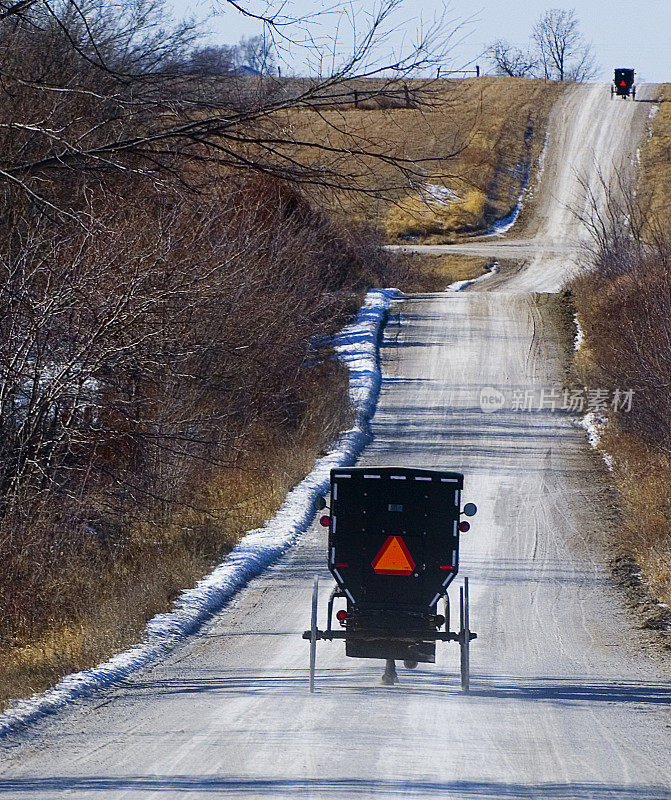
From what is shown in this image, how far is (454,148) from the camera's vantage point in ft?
20.7

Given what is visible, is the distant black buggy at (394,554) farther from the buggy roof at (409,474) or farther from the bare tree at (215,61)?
the bare tree at (215,61)

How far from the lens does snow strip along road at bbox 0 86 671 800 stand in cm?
653

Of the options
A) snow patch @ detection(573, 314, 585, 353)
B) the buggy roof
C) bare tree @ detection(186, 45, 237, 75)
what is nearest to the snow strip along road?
the buggy roof

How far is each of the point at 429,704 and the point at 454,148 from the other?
465 centimetres

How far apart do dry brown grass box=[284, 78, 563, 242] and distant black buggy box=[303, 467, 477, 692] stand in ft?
7.49

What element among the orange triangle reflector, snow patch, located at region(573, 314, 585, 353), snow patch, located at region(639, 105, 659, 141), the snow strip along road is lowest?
the snow strip along road

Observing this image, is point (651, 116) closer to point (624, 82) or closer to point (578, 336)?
point (624, 82)

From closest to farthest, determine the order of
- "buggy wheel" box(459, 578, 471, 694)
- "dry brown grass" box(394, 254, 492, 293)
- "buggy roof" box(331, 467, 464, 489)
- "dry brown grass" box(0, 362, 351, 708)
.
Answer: "buggy roof" box(331, 467, 464, 489), "buggy wheel" box(459, 578, 471, 694), "dry brown grass" box(0, 362, 351, 708), "dry brown grass" box(394, 254, 492, 293)

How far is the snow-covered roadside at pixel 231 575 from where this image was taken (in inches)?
341

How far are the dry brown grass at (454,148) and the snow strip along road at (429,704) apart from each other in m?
3.55

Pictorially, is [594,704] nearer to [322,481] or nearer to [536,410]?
[322,481]

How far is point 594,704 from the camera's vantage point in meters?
9.02

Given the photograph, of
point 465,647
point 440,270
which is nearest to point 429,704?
point 465,647

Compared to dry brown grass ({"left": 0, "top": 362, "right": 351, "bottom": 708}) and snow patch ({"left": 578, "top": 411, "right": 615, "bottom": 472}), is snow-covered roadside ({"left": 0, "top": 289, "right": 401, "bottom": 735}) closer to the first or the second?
dry brown grass ({"left": 0, "top": 362, "right": 351, "bottom": 708})
